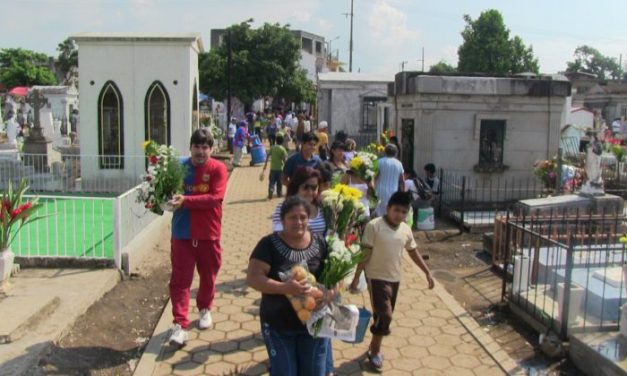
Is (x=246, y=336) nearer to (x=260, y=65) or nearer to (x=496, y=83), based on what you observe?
(x=496, y=83)

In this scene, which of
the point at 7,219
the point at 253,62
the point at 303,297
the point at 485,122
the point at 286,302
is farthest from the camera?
the point at 253,62

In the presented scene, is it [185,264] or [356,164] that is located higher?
[356,164]

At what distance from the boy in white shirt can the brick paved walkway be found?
16.3 inches

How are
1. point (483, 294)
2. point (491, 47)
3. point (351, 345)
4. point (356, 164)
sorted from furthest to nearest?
point (491, 47)
point (483, 294)
point (356, 164)
point (351, 345)

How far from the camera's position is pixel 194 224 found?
5.33m

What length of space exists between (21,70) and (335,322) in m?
61.4

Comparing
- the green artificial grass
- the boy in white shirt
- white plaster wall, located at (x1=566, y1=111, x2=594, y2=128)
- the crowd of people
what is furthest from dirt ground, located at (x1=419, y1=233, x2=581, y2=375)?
white plaster wall, located at (x1=566, y1=111, x2=594, y2=128)

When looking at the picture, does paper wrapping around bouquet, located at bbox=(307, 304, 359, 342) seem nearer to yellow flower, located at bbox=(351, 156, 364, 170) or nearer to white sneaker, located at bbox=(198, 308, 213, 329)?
white sneaker, located at bbox=(198, 308, 213, 329)

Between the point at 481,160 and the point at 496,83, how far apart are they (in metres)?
1.79

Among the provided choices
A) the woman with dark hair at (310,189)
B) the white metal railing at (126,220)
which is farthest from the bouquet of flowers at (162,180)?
the white metal railing at (126,220)

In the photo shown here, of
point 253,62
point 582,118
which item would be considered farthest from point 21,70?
point 582,118

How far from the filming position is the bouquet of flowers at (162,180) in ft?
17.2

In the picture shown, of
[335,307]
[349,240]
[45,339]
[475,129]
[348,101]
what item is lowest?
[45,339]

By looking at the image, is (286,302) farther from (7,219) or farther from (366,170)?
(7,219)
